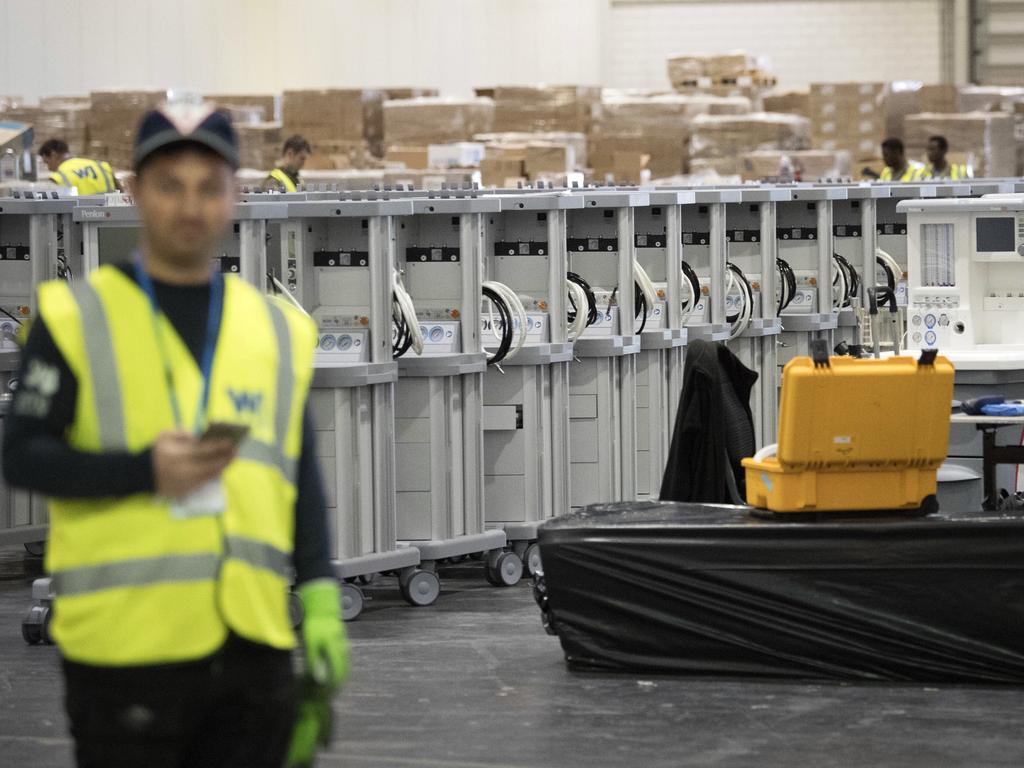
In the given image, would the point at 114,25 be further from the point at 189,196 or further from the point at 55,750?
the point at 189,196

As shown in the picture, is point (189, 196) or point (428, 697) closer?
point (189, 196)

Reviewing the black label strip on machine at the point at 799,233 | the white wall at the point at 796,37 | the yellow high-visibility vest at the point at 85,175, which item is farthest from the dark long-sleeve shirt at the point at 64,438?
the white wall at the point at 796,37

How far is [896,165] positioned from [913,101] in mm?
5270

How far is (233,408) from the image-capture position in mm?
2574

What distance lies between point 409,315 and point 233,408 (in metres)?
4.86

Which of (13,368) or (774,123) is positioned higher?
(774,123)

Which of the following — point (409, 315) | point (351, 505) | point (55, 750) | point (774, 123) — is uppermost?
point (774, 123)

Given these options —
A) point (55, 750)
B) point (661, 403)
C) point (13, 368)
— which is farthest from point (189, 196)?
point (661, 403)

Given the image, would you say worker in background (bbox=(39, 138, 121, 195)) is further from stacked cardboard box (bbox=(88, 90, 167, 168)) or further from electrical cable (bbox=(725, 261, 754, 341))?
electrical cable (bbox=(725, 261, 754, 341))

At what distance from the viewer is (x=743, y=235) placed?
10.6 m

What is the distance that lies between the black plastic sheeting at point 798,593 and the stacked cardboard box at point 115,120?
12041mm

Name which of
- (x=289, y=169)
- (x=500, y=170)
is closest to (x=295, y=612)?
(x=289, y=169)

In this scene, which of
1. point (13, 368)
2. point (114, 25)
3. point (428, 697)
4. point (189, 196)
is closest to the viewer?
point (189, 196)

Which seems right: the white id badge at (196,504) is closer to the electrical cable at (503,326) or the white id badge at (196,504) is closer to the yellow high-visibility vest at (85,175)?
the electrical cable at (503,326)
